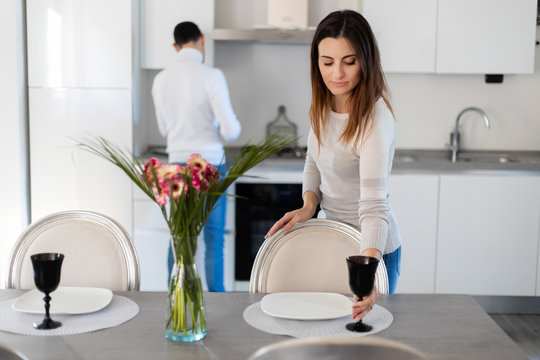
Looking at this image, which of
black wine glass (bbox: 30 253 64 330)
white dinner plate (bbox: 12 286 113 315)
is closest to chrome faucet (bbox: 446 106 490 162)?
white dinner plate (bbox: 12 286 113 315)

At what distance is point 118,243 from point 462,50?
256 cm

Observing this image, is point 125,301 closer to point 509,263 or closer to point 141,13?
point 141,13

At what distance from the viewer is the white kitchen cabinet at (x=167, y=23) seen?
384 centimetres

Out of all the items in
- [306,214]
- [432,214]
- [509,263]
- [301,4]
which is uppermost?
[301,4]

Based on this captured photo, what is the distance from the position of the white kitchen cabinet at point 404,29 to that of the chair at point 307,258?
208cm

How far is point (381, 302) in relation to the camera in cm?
180

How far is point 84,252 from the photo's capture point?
2098 mm

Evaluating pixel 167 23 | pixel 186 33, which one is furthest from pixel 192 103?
pixel 167 23

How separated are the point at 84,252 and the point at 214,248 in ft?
5.42

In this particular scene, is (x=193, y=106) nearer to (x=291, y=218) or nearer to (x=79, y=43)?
(x=79, y=43)

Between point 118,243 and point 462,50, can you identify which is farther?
point 462,50

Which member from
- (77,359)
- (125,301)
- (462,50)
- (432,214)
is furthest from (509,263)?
(77,359)

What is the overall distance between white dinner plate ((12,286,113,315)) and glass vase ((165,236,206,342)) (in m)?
0.26

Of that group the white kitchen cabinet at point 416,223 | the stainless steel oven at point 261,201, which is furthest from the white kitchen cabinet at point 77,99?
the white kitchen cabinet at point 416,223
